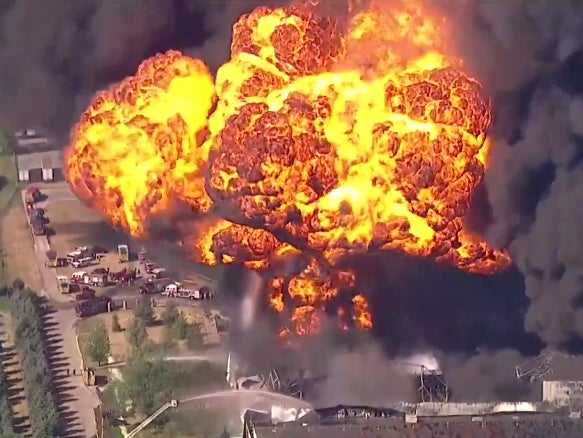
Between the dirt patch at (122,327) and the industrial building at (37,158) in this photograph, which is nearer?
the industrial building at (37,158)

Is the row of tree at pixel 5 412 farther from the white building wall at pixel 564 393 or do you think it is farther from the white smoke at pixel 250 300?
the white building wall at pixel 564 393

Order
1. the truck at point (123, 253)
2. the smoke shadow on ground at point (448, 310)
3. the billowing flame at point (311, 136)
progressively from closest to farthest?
1. the billowing flame at point (311, 136)
2. the truck at point (123, 253)
3. the smoke shadow on ground at point (448, 310)

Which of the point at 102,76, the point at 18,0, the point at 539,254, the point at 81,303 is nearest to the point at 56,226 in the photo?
the point at 81,303

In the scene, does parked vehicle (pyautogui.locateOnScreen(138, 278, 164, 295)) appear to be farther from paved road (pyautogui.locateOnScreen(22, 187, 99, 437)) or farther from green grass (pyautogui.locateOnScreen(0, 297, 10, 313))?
green grass (pyautogui.locateOnScreen(0, 297, 10, 313))

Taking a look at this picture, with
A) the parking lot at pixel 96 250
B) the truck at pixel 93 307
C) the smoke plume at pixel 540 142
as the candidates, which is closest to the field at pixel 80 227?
the parking lot at pixel 96 250

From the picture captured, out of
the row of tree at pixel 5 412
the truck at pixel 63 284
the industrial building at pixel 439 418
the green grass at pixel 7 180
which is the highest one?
the green grass at pixel 7 180

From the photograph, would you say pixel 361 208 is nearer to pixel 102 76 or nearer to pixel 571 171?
pixel 571 171

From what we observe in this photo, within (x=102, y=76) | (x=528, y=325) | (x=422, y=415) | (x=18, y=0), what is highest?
(x=18, y=0)

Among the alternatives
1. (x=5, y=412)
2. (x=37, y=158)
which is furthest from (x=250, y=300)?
(x=5, y=412)
